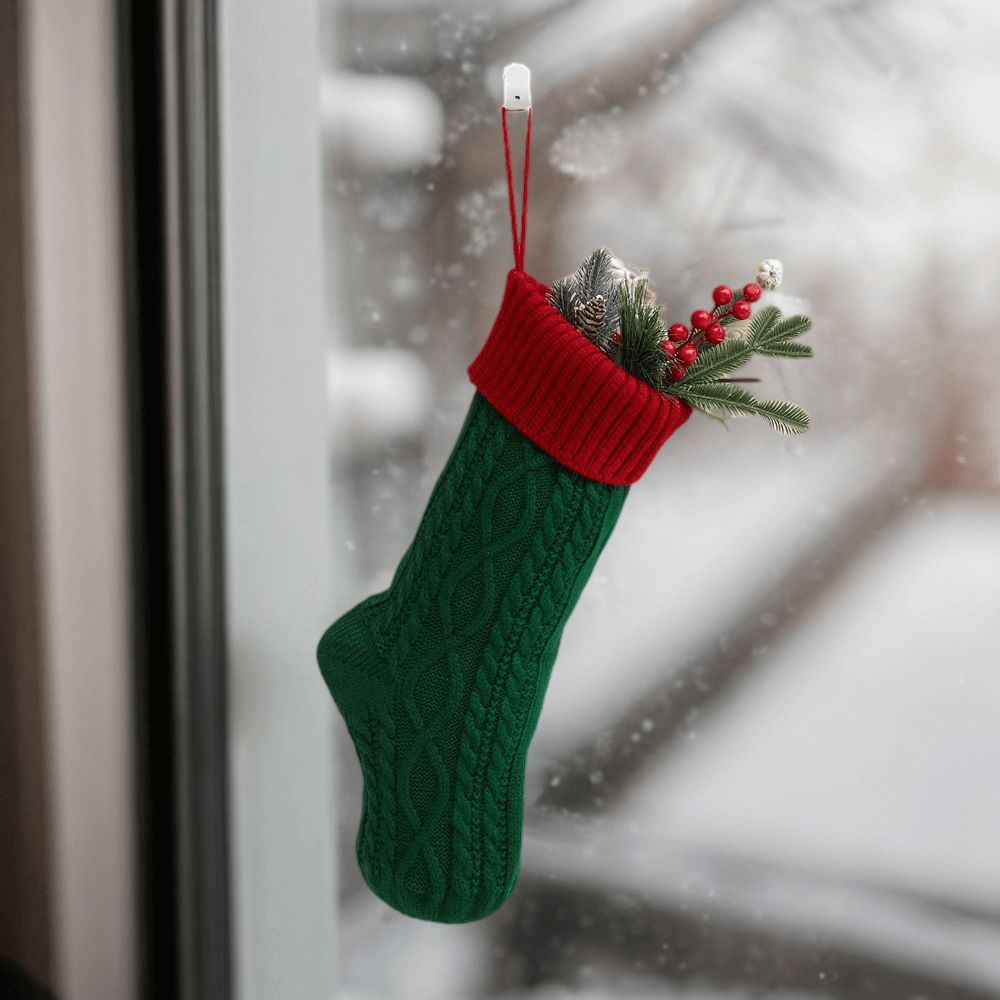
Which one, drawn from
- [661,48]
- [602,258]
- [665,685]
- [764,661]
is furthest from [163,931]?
[661,48]

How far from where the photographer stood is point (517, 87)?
0.67 meters

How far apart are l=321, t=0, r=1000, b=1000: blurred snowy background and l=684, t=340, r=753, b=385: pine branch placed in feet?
0.98

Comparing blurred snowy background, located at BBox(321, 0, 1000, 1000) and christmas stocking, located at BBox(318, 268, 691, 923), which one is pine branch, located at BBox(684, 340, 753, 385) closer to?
christmas stocking, located at BBox(318, 268, 691, 923)

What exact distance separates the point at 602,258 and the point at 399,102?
0.49m

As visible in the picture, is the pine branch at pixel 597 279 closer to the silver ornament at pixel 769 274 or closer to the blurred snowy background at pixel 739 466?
the silver ornament at pixel 769 274

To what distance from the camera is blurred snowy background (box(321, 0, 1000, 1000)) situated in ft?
2.89

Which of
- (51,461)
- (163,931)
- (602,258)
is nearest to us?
(602,258)

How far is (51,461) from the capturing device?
2.52 feet

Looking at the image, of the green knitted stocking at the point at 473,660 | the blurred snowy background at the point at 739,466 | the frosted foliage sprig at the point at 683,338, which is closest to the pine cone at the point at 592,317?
the frosted foliage sprig at the point at 683,338

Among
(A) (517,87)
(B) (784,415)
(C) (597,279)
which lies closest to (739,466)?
(B) (784,415)

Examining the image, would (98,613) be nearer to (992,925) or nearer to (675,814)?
(675,814)

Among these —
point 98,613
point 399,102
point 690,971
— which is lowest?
point 690,971

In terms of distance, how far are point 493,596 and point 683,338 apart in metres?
0.29

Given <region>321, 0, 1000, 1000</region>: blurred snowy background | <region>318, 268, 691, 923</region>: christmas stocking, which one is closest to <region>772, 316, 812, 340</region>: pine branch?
<region>318, 268, 691, 923</region>: christmas stocking
